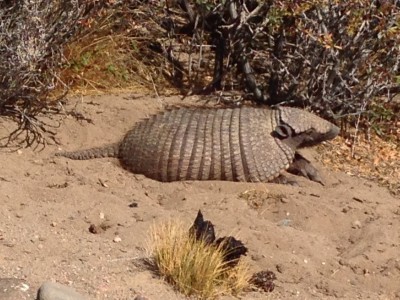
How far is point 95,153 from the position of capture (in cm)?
765

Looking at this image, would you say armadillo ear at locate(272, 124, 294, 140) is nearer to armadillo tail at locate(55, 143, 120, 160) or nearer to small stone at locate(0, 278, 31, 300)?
armadillo tail at locate(55, 143, 120, 160)

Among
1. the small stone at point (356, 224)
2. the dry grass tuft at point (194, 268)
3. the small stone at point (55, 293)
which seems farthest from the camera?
the small stone at point (356, 224)

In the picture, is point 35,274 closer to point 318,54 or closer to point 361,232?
point 361,232

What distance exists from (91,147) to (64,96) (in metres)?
0.54

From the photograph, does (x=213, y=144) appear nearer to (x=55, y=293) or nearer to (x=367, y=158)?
(x=367, y=158)

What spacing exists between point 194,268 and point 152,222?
1075 millimetres

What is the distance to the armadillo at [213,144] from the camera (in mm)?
7488

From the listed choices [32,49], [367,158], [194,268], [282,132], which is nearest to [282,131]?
[282,132]

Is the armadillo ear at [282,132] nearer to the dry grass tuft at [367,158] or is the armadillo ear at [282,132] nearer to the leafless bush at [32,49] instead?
the dry grass tuft at [367,158]

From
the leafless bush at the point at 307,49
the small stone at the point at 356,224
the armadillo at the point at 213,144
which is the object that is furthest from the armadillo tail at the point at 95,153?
the small stone at the point at 356,224

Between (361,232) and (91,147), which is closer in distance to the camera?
(361,232)

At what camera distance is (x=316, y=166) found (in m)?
8.07

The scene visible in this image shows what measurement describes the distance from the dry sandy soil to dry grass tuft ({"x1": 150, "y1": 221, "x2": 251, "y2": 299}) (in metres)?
0.09

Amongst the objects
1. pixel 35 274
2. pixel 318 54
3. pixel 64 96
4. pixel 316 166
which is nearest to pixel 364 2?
pixel 318 54
